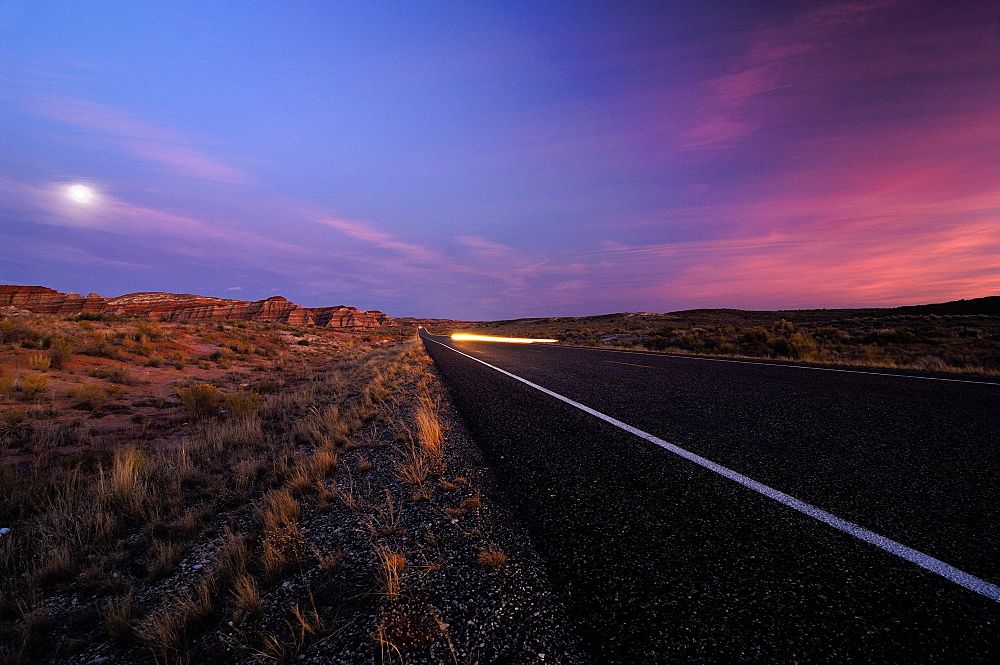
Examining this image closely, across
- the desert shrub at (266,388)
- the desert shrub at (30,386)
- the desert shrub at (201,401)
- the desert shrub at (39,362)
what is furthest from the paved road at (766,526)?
the desert shrub at (39,362)

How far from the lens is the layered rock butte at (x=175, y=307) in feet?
214

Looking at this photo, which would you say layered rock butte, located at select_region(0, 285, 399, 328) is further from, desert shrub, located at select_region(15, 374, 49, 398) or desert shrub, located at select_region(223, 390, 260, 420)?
desert shrub, located at select_region(223, 390, 260, 420)

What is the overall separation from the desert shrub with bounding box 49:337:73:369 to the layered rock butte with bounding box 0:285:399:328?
59.0 metres

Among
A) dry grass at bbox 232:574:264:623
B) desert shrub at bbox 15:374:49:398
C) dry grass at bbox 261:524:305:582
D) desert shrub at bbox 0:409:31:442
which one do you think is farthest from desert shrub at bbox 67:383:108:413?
dry grass at bbox 232:574:264:623

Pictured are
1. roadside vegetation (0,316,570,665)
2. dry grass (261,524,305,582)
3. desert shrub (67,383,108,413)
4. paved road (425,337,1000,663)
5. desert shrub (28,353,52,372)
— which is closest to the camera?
paved road (425,337,1000,663)

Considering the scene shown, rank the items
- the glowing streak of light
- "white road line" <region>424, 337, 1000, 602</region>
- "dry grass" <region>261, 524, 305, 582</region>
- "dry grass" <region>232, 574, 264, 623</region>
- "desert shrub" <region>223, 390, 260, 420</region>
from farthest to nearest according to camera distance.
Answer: the glowing streak of light
"desert shrub" <region>223, 390, 260, 420</region>
"dry grass" <region>261, 524, 305, 582</region>
"dry grass" <region>232, 574, 264, 623</region>
"white road line" <region>424, 337, 1000, 602</region>

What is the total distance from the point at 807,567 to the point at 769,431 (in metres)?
2.88

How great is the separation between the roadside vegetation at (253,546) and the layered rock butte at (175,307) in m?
71.7

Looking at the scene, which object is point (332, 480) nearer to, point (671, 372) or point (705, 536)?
point (705, 536)

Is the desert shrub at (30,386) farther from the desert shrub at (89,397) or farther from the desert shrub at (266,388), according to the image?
the desert shrub at (266,388)

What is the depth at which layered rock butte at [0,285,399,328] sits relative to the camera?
214 ft

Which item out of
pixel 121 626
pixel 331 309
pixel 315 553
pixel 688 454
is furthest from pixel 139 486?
pixel 331 309

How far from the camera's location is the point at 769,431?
15.1 ft

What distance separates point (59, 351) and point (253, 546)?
1703cm
